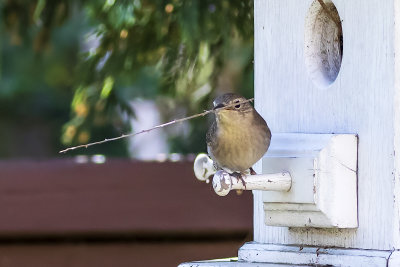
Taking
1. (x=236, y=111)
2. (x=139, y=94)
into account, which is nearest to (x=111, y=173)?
(x=236, y=111)

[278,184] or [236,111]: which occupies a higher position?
[236,111]

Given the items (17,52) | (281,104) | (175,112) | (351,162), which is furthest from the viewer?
(17,52)

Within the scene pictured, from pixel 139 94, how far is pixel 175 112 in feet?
5.31

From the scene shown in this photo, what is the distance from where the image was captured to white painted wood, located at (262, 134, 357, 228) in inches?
99.7

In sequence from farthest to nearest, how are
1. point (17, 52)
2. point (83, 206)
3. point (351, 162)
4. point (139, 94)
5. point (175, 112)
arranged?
point (17, 52) → point (139, 94) → point (175, 112) → point (83, 206) → point (351, 162)

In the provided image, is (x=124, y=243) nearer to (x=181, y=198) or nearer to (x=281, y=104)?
(x=181, y=198)

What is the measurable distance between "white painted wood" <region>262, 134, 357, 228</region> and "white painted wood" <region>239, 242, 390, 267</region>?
0.23 ft

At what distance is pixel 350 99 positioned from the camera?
2.57m

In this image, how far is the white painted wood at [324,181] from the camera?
2.53m

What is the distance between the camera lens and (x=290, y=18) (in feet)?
9.04

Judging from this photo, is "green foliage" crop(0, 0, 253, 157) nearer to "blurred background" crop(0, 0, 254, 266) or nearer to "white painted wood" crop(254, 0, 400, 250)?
"blurred background" crop(0, 0, 254, 266)

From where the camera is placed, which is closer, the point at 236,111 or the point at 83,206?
the point at 236,111

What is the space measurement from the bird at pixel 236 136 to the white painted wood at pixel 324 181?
0.09m

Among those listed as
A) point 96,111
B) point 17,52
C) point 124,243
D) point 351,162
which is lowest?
point 124,243
